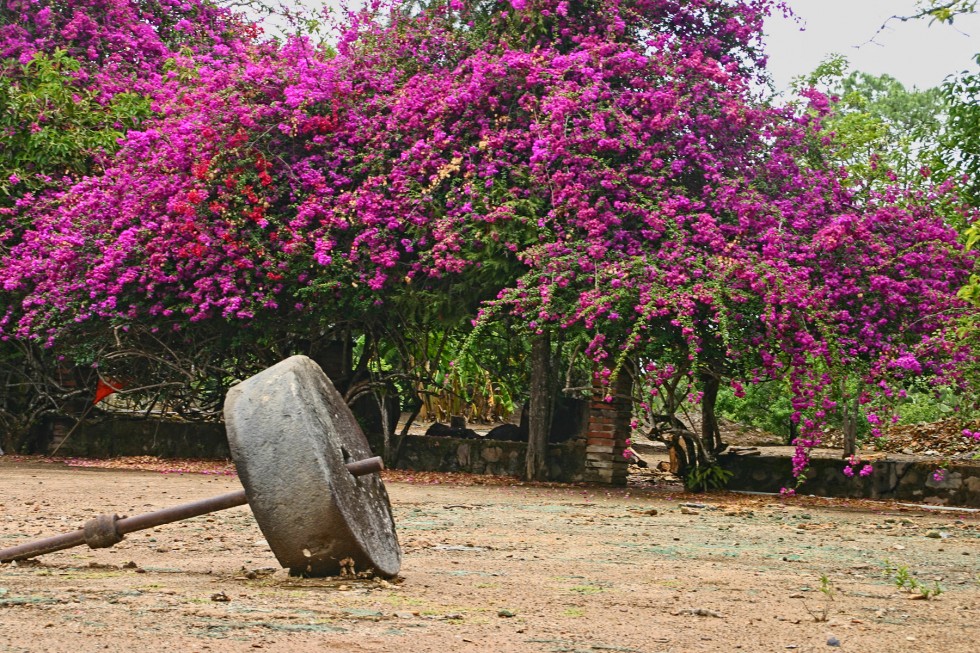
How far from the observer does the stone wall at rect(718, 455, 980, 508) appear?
43.5 feet

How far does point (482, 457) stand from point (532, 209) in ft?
12.2

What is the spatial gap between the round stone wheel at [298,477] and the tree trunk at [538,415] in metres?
8.15

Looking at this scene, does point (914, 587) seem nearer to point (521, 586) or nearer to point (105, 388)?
point (521, 586)

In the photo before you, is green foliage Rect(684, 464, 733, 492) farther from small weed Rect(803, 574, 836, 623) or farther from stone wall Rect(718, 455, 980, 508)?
small weed Rect(803, 574, 836, 623)

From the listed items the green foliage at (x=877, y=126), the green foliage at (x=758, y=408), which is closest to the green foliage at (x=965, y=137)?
the green foliage at (x=877, y=126)

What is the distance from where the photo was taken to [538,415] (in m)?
14.0

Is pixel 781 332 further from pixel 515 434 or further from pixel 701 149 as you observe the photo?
pixel 515 434

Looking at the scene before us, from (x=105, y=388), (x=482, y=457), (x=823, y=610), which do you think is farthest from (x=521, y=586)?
(x=105, y=388)

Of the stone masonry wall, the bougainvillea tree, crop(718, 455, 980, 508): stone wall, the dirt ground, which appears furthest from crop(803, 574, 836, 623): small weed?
crop(718, 455, 980, 508): stone wall

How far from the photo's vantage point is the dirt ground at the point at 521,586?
14.6 feet

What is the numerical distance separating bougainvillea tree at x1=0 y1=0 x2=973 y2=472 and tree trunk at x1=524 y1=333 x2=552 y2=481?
2.91 ft

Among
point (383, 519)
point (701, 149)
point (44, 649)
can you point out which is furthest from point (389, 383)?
point (44, 649)

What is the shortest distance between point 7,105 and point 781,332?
10.4 m

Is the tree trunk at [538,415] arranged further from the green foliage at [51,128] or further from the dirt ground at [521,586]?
the green foliage at [51,128]
